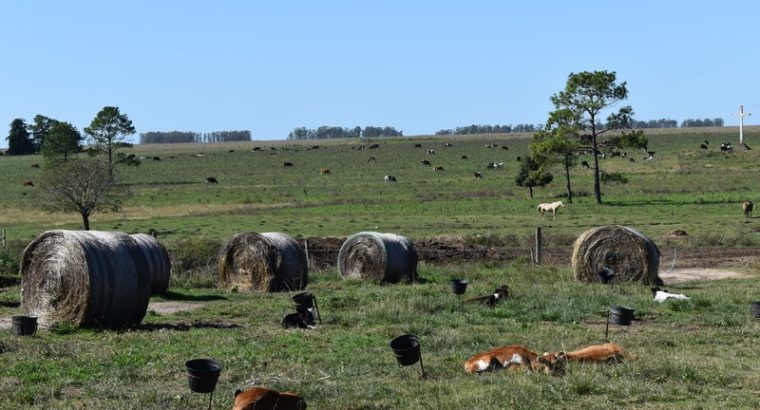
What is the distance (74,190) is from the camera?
4031cm

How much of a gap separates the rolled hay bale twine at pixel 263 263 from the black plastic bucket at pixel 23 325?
24.3 feet

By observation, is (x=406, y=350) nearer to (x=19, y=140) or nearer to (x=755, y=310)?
(x=755, y=310)

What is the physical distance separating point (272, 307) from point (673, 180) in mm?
45926

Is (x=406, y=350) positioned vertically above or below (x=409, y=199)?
above

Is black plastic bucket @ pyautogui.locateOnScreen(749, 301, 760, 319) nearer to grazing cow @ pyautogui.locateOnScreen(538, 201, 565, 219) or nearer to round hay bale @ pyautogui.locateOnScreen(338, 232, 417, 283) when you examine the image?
round hay bale @ pyautogui.locateOnScreen(338, 232, 417, 283)

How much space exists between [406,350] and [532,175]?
134 ft

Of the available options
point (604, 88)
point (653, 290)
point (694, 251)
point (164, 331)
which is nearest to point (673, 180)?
point (604, 88)

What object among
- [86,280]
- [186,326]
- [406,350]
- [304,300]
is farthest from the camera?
[186,326]

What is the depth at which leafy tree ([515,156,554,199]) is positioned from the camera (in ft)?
166

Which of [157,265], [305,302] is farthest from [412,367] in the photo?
[157,265]

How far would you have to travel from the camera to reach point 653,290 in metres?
17.7

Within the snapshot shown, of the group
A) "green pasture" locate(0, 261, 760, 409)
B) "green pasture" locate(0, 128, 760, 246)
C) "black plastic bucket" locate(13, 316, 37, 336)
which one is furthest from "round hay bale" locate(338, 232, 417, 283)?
"green pasture" locate(0, 128, 760, 246)

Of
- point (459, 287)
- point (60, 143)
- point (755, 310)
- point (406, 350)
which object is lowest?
point (755, 310)

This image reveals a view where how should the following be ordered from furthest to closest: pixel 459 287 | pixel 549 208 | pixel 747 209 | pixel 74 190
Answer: pixel 549 208 → pixel 74 190 → pixel 747 209 → pixel 459 287
